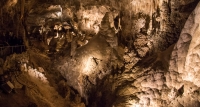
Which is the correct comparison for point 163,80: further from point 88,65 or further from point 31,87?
point 31,87

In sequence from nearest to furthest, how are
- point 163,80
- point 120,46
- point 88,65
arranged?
point 163,80
point 88,65
point 120,46

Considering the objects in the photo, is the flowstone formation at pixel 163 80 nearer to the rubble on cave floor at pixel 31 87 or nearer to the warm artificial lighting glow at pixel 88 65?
the warm artificial lighting glow at pixel 88 65

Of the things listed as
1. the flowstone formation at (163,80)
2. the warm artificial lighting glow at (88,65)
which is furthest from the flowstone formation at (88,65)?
the flowstone formation at (163,80)

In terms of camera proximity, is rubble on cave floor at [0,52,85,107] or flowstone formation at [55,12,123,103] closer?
rubble on cave floor at [0,52,85,107]

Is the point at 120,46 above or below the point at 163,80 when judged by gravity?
above

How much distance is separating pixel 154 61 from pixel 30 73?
348 cm

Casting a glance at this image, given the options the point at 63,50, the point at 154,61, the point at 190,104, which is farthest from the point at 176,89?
the point at 63,50

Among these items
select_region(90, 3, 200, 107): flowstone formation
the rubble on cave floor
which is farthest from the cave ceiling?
the rubble on cave floor

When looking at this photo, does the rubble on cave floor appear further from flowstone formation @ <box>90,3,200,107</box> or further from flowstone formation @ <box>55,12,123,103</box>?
flowstone formation @ <box>90,3,200,107</box>

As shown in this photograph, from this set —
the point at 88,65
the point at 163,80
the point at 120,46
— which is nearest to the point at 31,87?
the point at 88,65

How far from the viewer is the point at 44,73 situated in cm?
815

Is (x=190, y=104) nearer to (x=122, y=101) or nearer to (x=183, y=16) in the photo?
(x=122, y=101)

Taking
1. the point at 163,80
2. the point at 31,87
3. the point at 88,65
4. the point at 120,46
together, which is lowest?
the point at 31,87

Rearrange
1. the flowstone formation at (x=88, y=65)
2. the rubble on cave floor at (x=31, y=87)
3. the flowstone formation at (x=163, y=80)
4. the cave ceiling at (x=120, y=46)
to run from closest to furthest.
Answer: the flowstone formation at (x=163, y=80) < the cave ceiling at (x=120, y=46) < the rubble on cave floor at (x=31, y=87) < the flowstone formation at (x=88, y=65)
